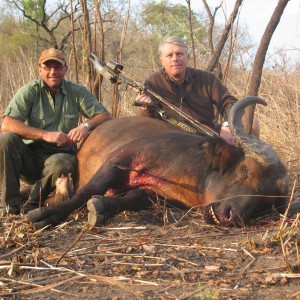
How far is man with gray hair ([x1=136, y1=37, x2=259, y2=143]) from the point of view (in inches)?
237

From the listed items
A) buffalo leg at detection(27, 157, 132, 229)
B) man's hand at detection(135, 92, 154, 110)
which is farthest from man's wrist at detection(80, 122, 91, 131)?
buffalo leg at detection(27, 157, 132, 229)

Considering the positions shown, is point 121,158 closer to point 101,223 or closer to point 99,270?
point 101,223

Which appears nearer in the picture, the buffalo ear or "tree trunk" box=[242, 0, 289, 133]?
the buffalo ear

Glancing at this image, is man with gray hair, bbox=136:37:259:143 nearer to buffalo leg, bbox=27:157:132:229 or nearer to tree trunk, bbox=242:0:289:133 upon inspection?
tree trunk, bbox=242:0:289:133

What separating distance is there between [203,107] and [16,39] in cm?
1770

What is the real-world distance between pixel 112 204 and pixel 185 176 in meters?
0.65

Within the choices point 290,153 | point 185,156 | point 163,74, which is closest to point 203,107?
point 163,74

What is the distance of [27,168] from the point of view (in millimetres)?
5027

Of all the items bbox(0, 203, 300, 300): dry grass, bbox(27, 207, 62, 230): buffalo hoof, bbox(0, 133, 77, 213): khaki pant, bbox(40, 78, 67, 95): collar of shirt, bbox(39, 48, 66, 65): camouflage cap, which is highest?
bbox(39, 48, 66, 65): camouflage cap

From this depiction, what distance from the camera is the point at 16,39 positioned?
→ 22156 mm

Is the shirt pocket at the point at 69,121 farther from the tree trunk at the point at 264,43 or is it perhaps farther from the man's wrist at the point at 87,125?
the tree trunk at the point at 264,43

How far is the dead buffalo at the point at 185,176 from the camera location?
12.4 ft

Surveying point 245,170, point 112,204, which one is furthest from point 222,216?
point 112,204

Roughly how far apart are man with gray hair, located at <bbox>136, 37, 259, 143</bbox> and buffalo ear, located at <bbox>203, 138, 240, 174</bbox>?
1.85m
